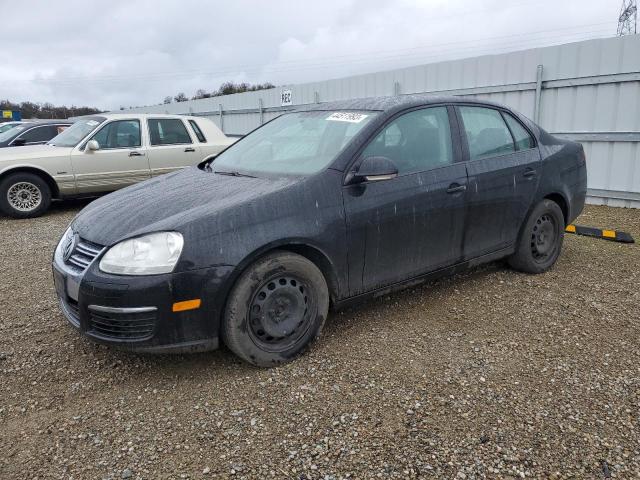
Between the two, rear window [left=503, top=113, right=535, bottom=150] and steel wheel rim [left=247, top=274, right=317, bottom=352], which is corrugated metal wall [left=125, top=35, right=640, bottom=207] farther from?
steel wheel rim [left=247, top=274, right=317, bottom=352]

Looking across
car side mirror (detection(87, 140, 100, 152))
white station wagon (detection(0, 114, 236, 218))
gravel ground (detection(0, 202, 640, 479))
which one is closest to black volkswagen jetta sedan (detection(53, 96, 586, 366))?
gravel ground (detection(0, 202, 640, 479))

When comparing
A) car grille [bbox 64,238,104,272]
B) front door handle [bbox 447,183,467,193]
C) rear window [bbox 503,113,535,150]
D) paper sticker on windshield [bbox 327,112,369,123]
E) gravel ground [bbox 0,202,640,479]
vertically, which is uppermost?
paper sticker on windshield [bbox 327,112,369,123]

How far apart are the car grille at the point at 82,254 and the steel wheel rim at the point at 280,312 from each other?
3.06 feet

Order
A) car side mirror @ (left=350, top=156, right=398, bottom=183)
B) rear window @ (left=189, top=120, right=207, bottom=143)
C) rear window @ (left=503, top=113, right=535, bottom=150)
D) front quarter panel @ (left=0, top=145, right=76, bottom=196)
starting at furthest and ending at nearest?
rear window @ (left=189, top=120, right=207, bottom=143) < front quarter panel @ (left=0, top=145, right=76, bottom=196) < rear window @ (left=503, top=113, right=535, bottom=150) < car side mirror @ (left=350, top=156, right=398, bottom=183)

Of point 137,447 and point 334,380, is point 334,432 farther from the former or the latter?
point 137,447

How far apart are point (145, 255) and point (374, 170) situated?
1468 millimetres

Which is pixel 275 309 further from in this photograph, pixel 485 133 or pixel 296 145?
pixel 485 133

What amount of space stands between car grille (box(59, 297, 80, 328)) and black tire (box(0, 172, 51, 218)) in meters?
5.86

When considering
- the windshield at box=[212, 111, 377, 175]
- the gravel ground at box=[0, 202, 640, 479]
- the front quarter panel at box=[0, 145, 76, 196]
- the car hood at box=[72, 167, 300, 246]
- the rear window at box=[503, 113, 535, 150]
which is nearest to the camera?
the gravel ground at box=[0, 202, 640, 479]

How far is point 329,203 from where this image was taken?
3.14 meters

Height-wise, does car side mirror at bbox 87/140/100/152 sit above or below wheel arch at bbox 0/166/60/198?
above

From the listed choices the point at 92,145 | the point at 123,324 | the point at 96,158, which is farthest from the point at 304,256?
A: the point at 96,158

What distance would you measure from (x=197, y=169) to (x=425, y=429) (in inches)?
104

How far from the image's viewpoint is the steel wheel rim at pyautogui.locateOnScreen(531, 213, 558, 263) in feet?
14.8
